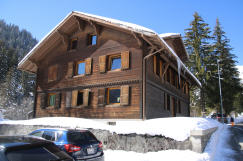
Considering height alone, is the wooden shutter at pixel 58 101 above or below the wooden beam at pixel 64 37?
below

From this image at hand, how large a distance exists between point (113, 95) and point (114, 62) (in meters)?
2.62

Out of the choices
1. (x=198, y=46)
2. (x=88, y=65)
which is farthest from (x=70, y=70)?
(x=198, y=46)

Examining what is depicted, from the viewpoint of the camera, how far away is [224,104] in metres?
32.0

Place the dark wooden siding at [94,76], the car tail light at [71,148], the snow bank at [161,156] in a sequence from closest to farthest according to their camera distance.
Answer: the car tail light at [71,148]
the snow bank at [161,156]
the dark wooden siding at [94,76]

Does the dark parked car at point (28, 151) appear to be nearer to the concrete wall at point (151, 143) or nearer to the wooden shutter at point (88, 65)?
the concrete wall at point (151, 143)

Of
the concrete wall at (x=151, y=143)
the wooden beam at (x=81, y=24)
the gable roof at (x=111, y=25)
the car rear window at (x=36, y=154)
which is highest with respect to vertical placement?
the wooden beam at (x=81, y=24)

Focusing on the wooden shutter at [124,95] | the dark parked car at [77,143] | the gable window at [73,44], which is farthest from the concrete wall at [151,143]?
the gable window at [73,44]

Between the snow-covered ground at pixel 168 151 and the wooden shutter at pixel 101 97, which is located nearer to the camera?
the snow-covered ground at pixel 168 151

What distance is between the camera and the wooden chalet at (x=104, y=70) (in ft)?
43.0

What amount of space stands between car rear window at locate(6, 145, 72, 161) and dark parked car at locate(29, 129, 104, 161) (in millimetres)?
2041

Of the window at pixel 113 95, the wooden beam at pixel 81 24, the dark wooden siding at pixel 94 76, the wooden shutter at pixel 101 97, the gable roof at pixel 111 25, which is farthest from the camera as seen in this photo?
the wooden beam at pixel 81 24

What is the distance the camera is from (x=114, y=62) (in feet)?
48.9

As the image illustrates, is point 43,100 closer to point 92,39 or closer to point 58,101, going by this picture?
point 58,101

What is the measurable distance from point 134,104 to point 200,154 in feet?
19.9
